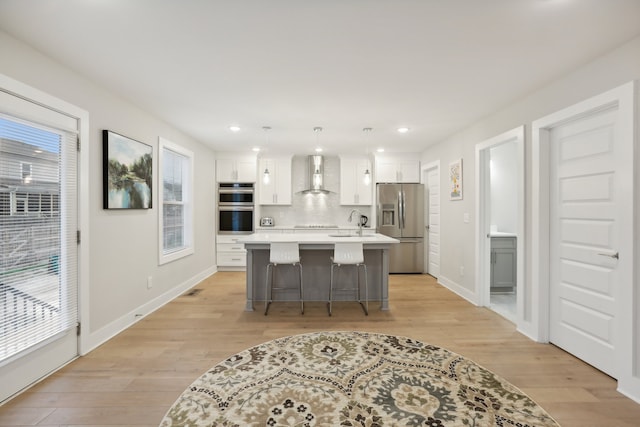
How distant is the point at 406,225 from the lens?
6027mm

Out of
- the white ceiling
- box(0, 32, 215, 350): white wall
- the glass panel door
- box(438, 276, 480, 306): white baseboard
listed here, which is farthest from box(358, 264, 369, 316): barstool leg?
the glass panel door

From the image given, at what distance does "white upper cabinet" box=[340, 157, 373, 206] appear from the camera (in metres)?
6.43

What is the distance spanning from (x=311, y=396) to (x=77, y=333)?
7.03 ft

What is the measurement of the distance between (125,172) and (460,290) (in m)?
4.65

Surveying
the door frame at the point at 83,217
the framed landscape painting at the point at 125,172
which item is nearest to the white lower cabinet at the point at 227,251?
the framed landscape painting at the point at 125,172

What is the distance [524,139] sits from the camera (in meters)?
3.15

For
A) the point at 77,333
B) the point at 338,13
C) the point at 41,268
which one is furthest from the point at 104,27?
the point at 77,333

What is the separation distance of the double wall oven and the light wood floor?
190 centimetres

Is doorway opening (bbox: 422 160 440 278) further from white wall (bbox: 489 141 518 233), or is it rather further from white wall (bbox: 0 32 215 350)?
white wall (bbox: 0 32 215 350)

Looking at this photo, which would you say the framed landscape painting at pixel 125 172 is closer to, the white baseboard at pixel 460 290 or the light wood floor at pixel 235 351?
the light wood floor at pixel 235 351

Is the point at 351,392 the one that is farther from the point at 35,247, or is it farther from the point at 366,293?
the point at 35,247

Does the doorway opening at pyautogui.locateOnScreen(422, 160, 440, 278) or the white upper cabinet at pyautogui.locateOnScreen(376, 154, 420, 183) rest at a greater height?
the white upper cabinet at pyautogui.locateOnScreen(376, 154, 420, 183)

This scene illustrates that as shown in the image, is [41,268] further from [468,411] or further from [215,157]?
[215,157]

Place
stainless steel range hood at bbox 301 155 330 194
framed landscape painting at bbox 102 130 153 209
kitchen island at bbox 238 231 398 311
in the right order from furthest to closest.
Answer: stainless steel range hood at bbox 301 155 330 194 → kitchen island at bbox 238 231 398 311 → framed landscape painting at bbox 102 130 153 209
